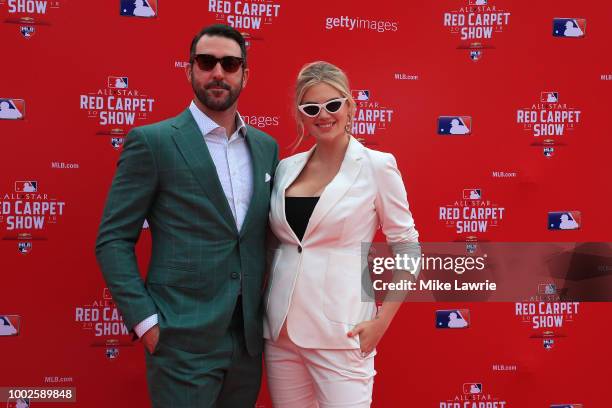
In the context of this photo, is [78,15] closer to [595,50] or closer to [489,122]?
[489,122]

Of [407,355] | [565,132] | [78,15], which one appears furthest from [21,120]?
[565,132]

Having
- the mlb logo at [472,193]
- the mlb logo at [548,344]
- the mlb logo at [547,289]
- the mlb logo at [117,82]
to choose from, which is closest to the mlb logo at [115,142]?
the mlb logo at [117,82]

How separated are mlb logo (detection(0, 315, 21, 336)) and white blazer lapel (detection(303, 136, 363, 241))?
5.70ft

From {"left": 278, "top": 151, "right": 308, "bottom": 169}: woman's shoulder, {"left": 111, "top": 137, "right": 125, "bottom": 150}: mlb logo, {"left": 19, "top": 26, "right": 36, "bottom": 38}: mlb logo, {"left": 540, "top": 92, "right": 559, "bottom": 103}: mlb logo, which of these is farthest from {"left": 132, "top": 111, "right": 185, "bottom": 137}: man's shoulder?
{"left": 540, "top": 92, "right": 559, "bottom": 103}: mlb logo

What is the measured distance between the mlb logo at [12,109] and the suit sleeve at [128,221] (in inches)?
43.3

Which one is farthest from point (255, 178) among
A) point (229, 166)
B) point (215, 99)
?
point (215, 99)

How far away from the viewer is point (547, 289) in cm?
337

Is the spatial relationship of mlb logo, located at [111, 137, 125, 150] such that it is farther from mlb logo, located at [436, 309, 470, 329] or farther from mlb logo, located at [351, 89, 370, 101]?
mlb logo, located at [436, 309, 470, 329]

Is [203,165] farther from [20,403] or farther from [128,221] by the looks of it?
[20,403]

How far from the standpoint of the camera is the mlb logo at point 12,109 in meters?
2.92

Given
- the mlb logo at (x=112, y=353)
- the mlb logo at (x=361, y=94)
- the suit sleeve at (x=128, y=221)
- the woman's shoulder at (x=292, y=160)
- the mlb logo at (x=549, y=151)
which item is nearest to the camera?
the suit sleeve at (x=128, y=221)

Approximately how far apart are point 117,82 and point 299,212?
4.58 feet

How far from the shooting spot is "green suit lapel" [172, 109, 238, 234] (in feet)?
7.13

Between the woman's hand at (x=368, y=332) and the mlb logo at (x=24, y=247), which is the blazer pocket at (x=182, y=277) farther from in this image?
the mlb logo at (x=24, y=247)
